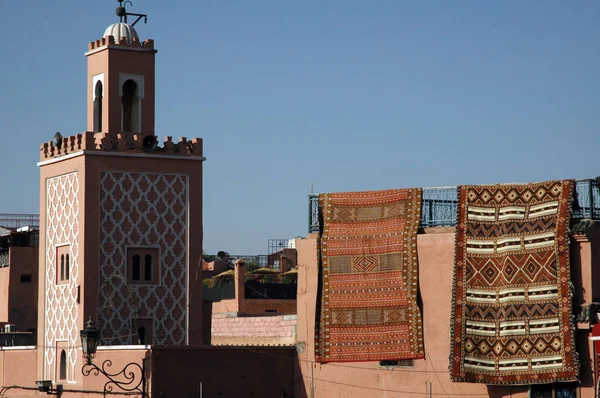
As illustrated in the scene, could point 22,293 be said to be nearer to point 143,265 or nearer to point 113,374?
point 143,265

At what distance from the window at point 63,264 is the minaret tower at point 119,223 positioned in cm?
3

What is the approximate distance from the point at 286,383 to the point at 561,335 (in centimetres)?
664

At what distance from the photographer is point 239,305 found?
134 ft

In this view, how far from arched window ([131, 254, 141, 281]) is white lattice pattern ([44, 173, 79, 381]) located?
1.32m

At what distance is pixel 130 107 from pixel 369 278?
916cm

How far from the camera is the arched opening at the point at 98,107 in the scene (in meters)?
31.0

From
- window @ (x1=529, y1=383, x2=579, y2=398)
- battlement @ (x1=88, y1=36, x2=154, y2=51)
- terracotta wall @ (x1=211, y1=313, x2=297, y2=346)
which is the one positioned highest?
battlement @ (x1=88, y1=36, x2=154, y2=51)

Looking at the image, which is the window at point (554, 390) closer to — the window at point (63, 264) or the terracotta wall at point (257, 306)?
the window at point (63, 264)

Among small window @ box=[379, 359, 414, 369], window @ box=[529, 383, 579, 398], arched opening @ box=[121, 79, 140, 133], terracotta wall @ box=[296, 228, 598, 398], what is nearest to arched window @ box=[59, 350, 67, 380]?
arched opening @ box=[121, 79, 140, 133]

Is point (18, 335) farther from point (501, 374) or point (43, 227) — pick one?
point (501, 374)

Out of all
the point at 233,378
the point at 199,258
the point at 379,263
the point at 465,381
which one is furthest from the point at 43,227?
the point at 465,381

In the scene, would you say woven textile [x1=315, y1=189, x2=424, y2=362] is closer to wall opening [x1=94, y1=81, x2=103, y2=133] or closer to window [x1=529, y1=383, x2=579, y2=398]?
window [x1=529, y1=383, x2=579, y2=398]

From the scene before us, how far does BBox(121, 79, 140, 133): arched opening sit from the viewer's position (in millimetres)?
31234

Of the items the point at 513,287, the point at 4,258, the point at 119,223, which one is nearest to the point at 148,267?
the point at 119,223
